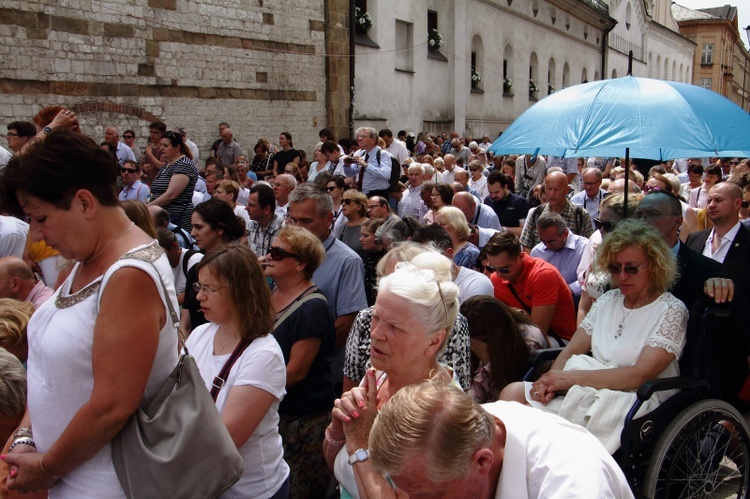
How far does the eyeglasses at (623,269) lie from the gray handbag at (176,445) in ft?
8.01

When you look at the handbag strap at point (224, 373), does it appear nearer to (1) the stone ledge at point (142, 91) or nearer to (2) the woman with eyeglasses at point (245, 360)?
(2) the woman with eyeglasses at point (245, 360)

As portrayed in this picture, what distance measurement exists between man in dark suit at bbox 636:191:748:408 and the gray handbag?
2654mm

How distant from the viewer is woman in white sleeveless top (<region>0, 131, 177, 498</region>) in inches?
84.6

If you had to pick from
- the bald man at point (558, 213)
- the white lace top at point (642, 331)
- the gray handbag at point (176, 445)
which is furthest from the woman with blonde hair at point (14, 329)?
the bald man at point (558, 213)

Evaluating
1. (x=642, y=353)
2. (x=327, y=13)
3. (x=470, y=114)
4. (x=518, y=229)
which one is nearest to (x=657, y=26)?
(x=470, y=114)

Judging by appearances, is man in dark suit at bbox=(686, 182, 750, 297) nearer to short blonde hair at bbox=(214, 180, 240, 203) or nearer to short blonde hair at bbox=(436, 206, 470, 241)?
short blonde hair at bbox=(436, 206, 470, 241)

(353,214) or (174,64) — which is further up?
(174,64)

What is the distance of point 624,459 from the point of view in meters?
3.50

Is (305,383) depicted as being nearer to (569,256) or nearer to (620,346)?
(620,346)

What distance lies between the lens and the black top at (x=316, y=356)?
371cm

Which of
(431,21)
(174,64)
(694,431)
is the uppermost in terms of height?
(431,21)

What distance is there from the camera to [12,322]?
3557 mm

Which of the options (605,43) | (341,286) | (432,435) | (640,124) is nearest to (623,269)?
(640,124)

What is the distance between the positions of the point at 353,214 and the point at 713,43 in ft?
259
